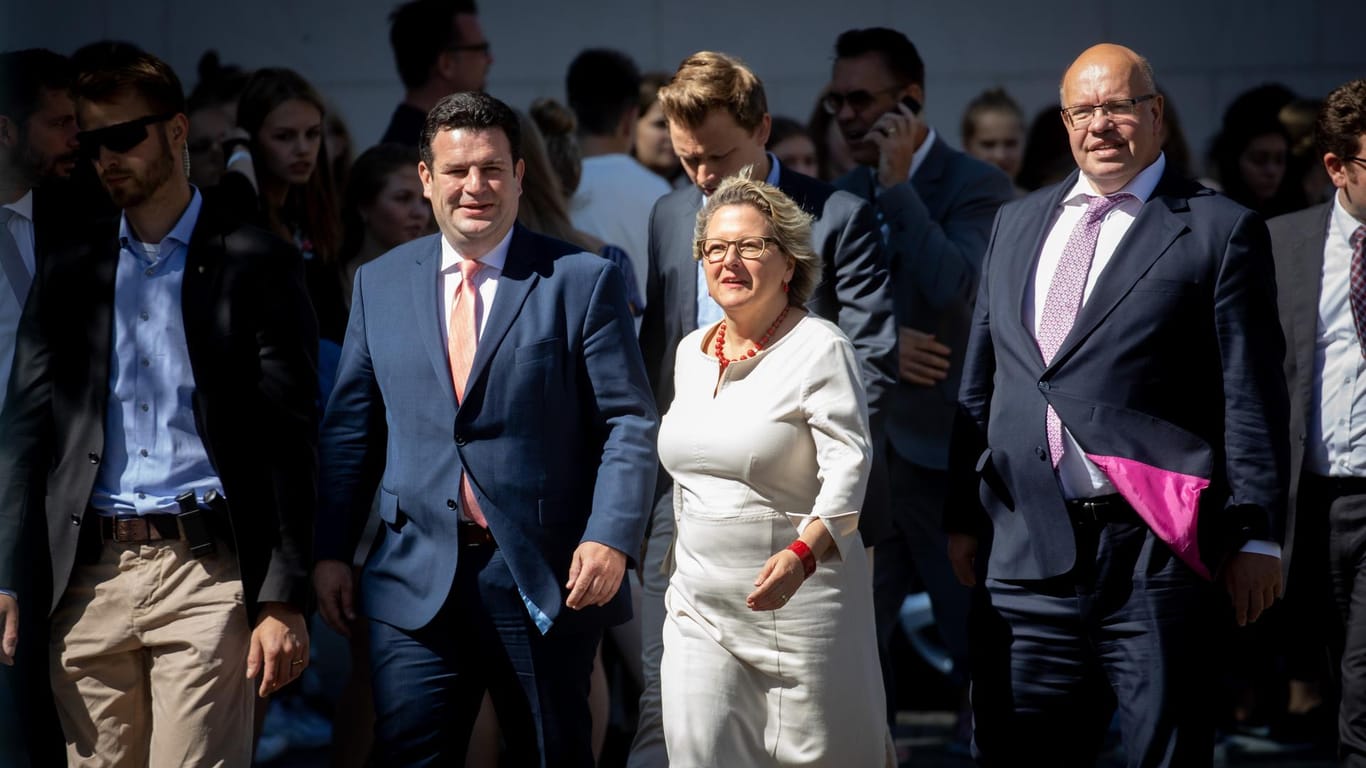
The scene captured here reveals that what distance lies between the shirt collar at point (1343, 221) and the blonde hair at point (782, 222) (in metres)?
1.62

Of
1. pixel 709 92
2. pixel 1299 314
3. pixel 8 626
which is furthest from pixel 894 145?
pixel 8 626

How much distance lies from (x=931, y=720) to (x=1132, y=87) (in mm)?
3765

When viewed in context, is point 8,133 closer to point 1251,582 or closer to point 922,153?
point 922,153

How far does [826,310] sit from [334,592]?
1646 millimetres

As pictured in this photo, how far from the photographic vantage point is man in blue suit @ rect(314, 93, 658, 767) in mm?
4602

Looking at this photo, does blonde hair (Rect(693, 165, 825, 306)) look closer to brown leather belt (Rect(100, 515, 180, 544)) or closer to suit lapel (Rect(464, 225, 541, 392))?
suit lapel (Rect(464, 225, 541, 392))

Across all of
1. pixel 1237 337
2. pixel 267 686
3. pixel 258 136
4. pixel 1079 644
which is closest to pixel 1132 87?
pixel 1237 337

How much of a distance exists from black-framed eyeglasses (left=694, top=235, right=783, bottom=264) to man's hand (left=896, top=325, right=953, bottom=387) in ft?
5.61

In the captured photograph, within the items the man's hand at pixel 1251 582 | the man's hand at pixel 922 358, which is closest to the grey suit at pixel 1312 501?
the man's hand at pixel 1251 582

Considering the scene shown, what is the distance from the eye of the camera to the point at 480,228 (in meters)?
4.70

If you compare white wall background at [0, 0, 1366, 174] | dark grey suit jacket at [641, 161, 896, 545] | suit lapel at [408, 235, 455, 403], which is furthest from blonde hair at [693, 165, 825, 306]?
white wall background at [0, 0, 1366, 174]

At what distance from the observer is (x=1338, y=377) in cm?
526

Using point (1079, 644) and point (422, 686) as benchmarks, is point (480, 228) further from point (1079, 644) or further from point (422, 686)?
point (1079, 644)

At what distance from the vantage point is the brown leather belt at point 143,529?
15.1 feet
